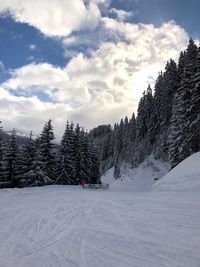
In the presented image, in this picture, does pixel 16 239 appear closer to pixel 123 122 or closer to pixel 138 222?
pixel 138 222

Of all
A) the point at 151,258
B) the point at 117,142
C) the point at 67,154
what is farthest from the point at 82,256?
the point at 117,142

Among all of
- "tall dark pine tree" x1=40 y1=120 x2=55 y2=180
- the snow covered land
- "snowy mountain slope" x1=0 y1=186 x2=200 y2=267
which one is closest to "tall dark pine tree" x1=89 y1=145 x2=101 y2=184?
"tall dark pine tree" x1=40 y1=120 x2=55 y2=180

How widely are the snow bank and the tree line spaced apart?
57.4 feet

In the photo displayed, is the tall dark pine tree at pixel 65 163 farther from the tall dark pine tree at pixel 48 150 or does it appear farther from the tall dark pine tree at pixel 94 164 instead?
the tall dark pine tree at pixel 94 164

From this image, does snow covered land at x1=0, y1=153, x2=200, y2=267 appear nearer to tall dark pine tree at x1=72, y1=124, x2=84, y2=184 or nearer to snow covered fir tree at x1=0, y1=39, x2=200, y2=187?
snow covered fir tree at x1=0, y1=39, x2=200, y2=187

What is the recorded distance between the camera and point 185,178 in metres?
23.0

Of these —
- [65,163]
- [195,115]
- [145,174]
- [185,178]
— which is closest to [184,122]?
[195,115]

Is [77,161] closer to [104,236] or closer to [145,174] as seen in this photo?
[145,174]

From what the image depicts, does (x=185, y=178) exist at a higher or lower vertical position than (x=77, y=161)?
lower

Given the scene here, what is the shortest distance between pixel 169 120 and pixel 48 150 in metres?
32.2

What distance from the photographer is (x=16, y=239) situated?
9.05m

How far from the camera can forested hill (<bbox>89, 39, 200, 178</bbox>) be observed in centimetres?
3428

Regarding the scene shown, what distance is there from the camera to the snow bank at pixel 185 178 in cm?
2117

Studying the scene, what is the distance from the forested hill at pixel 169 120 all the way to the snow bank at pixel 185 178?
7.92 meters
